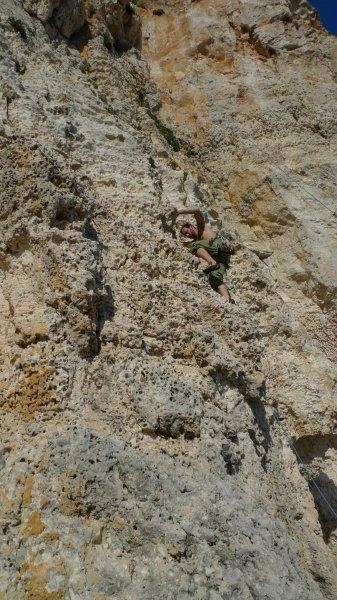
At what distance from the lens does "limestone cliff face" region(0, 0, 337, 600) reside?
396 cm

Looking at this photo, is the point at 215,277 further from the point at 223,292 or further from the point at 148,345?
the point at 148,345

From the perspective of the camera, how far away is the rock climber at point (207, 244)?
28.3ft

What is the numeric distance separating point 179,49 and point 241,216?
7.39 m

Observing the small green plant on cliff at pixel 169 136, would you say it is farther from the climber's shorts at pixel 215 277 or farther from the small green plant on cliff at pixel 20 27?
the climber's shorts at pixel 215 277

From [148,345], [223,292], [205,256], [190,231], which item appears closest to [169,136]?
[190,231]

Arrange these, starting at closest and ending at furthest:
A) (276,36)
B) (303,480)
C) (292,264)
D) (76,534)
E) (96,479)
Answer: (76,534) → (96,479) → (303,480) → (292,264) → (276,36)

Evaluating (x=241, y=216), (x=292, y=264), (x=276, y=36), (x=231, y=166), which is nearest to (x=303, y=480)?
(x=292, y=264)

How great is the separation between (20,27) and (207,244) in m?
6.12

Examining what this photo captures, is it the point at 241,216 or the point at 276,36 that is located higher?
the point at 276,36

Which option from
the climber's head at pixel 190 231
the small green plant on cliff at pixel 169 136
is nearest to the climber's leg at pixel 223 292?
the climber's head at pixel 190 231

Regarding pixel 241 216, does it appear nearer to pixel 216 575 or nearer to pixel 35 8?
pixel 35 8

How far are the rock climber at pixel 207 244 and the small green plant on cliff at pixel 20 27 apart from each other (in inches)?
204

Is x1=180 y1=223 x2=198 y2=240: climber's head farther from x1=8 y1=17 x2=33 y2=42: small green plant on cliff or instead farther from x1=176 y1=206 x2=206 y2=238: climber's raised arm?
x1=8 y1=17 x2=33 y2=42: small green plant on cliff

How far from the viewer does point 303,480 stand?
6.89m
